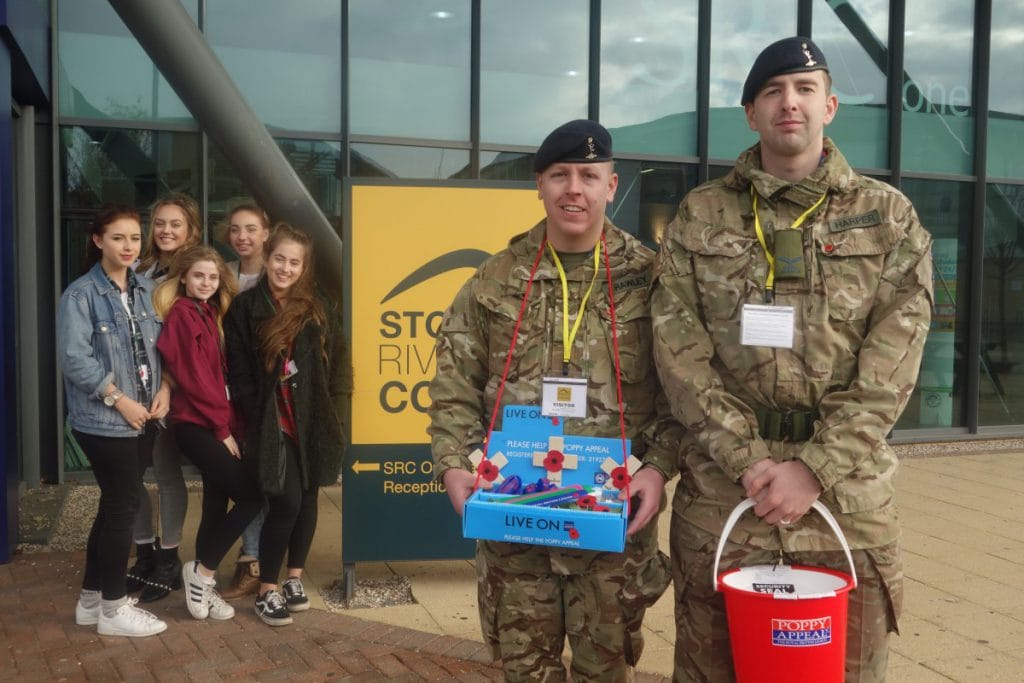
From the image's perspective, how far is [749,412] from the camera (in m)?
2.45

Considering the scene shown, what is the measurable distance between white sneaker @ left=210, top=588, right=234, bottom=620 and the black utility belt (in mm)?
3012

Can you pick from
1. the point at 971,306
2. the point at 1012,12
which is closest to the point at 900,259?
the point at 971,306

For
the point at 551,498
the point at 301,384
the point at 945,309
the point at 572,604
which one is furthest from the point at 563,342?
the point at 945,309

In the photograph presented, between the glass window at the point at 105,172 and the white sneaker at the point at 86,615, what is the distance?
3.60 m

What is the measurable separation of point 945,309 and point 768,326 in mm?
8255

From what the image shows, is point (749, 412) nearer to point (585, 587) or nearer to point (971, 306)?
point (585, 587)

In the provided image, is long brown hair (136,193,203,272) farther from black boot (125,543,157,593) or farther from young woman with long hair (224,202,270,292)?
black boot (125,543,157,593)

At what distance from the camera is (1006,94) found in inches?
386

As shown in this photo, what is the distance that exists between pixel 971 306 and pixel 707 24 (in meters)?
4.00

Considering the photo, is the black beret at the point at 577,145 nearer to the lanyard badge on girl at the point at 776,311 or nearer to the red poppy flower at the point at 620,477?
the lanyard badge on girl at the point at 776,311

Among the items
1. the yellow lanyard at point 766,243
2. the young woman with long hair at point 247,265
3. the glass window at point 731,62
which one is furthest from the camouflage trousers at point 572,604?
the glass window at point 731,62

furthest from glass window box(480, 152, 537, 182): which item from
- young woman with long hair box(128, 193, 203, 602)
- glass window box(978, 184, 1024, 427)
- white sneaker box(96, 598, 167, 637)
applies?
glass window box(978, 184, 1024, 427)

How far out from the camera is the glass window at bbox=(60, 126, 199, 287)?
23.6 feet

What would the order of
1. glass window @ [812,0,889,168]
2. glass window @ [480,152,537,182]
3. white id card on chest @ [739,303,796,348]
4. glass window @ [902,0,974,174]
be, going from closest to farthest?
1. white id card on chest @ [739,303,796,348]
2. glass window @ [480,152,537,182]
3. glass window @ [812,0,889,168]
4. glass window @ [902,0,974,174]
